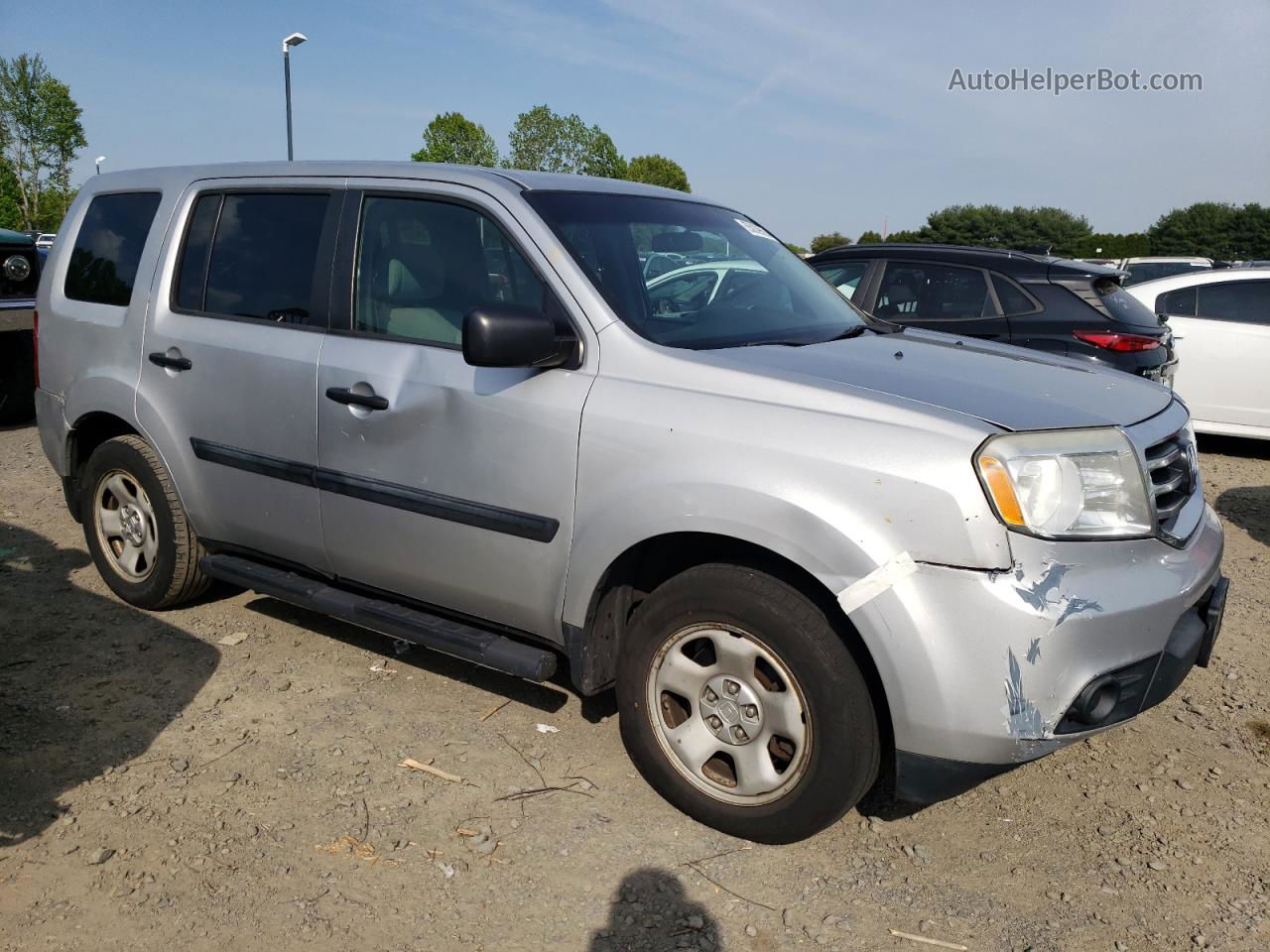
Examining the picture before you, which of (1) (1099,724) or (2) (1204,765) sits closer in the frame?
(1) (1099,724)

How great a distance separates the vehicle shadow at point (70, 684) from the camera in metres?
3.46

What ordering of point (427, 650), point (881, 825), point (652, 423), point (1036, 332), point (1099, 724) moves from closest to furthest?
point (1099, 724)
point (652, 423)
point (881, 825)
point (427, 650)
point (1036, 332)

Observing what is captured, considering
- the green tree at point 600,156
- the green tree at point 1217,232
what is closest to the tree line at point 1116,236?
the green tree at point 1217,232

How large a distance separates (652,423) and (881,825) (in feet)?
4.62

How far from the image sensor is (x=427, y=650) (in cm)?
457

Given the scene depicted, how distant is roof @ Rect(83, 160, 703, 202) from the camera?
3754 millimetres

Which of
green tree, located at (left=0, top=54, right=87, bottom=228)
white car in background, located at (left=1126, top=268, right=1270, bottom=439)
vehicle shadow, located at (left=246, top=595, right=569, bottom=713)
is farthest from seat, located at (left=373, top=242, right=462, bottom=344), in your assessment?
green tree, located at (left=0, top=54, right=87, bottom=228)

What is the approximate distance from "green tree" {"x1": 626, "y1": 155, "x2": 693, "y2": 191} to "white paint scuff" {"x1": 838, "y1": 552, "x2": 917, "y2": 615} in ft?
250

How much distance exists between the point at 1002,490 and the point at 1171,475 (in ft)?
2.58

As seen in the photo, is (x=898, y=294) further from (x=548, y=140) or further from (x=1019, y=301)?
(x=548, y=140)

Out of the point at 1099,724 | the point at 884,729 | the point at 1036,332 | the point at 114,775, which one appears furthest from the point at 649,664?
the point at 1036,332

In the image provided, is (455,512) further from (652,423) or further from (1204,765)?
(1204,765)

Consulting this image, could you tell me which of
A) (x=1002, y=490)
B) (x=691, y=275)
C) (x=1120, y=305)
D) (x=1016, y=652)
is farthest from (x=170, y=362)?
(x=1120, y=305)

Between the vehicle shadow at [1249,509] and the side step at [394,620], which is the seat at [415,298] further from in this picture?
the vehicle shadow at [1249,509]
